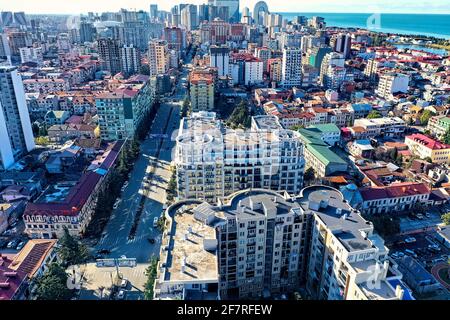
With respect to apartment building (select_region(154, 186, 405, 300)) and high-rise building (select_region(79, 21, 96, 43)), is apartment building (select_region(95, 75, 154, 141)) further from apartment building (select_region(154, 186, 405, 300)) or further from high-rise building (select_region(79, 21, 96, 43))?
high-rise building (select_region(79, 21, 96, 43))

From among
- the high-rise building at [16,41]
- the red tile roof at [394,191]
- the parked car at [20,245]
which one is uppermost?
the high-rise building at [16,41]

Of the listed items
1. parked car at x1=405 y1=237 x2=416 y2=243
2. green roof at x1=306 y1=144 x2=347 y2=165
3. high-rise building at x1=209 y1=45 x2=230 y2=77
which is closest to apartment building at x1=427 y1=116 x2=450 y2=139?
green roof at x1=306 y1=144 x2=347 y2=165

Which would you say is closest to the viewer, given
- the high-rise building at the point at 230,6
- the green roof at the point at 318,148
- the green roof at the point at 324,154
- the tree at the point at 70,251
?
the tree at the point at 70,251

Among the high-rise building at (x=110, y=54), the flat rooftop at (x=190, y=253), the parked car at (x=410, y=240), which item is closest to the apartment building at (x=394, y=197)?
the parked car at (x=410, y=240)

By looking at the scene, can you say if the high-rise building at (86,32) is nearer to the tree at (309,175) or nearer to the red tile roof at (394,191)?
the tree at (309,175)

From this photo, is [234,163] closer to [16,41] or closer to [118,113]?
[118,113]

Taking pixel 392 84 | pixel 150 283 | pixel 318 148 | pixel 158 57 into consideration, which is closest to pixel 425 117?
pixel 392 84

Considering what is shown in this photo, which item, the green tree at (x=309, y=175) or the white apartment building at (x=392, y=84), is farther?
the white apartment building at (x=392, y=84)
